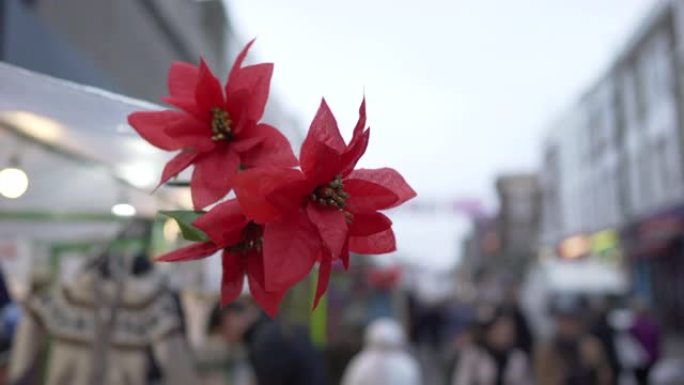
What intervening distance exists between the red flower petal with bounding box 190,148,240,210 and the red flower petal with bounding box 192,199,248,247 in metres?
0.11

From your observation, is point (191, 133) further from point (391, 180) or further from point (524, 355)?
point (524, 355)

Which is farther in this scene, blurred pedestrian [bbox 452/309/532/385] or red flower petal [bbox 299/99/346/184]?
blurred pedestrian [bbox 452/309/532/385]

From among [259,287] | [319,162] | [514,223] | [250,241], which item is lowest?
[259,287]

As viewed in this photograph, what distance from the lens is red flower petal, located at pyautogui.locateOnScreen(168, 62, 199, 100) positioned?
188 centimetres

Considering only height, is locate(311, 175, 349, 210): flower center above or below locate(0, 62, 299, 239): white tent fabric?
below

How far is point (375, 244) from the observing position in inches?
71.3

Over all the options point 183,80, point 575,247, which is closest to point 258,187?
point 183,80

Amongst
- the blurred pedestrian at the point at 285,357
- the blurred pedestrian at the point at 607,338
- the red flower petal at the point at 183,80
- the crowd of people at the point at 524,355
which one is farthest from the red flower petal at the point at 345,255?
the blurred pedestrian at the point at 607,338

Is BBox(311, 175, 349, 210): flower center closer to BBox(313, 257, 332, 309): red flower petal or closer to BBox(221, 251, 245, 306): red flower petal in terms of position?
BBox(313, 257, 332, 309): red flower petal

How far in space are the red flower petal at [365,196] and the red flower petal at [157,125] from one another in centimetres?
46

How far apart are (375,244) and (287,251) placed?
30 cm

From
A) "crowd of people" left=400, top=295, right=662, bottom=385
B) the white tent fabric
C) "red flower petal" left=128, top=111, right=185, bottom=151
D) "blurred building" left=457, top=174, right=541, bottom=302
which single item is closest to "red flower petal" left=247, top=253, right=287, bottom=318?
"red flower petal" left=128, top=111, right=185, bottom=151

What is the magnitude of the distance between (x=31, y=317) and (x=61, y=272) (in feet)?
7.22

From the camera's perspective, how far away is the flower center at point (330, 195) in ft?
5.31
